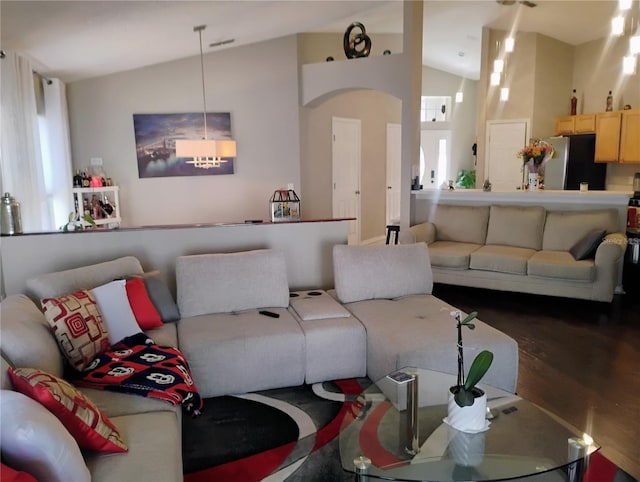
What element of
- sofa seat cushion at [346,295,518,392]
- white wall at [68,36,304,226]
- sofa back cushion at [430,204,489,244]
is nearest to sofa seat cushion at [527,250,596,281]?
sofa back cushion at [430,204,489,244]

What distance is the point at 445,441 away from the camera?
1.92m

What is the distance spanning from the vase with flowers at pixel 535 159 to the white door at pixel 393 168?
3.46m

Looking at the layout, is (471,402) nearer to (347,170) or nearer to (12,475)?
(12,475)

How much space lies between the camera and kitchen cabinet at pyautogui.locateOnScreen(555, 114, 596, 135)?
7.60 m

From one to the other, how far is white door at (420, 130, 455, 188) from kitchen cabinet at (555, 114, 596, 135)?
2131 millimetres

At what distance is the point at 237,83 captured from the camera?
22.4 feet

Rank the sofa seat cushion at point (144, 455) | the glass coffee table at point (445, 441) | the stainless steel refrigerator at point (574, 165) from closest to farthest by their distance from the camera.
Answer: the sofa seat cushion at point (144, 455) → the glass coffee table at point (445, 441) → the stainless steel refrigerator at point (574, 165)

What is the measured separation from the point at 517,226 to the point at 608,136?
3.31 m

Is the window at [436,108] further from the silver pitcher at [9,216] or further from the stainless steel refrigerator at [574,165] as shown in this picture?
the silver pitcher at [9,216]

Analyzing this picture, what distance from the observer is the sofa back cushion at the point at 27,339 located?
1968mm

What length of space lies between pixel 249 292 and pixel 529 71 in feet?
21.6

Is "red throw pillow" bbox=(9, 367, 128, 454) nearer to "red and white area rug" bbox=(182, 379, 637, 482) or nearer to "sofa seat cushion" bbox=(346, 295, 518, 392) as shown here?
"red and white area rug" bbox=(182, 379, 637, 482)

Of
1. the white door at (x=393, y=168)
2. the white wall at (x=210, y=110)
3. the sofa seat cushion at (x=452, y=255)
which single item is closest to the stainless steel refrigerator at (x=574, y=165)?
the white door at (x=393, y=168)

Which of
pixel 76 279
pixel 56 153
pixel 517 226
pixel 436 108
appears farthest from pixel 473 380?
pixel 436 108
